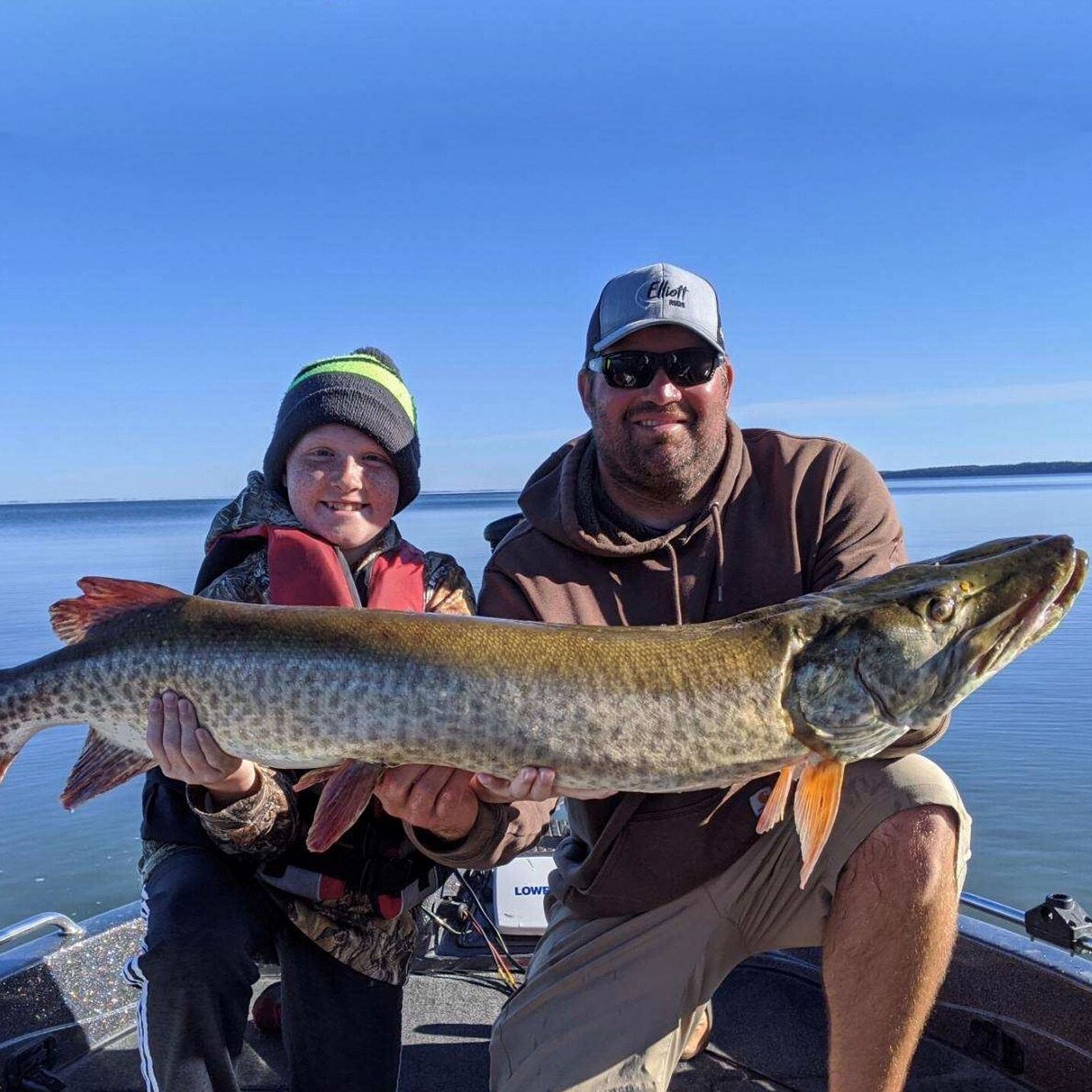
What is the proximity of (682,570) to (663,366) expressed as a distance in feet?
2.52

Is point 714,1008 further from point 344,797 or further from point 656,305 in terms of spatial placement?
point 656,305

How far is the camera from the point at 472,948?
4.39m

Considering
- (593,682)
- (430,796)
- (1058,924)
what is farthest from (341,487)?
(1058,924)

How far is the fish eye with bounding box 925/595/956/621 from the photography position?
8.61ft

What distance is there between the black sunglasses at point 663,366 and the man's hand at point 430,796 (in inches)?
61.0

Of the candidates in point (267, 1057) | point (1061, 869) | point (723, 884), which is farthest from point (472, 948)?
point (1061, 869)

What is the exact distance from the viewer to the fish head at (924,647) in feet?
8.50

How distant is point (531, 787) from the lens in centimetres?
276

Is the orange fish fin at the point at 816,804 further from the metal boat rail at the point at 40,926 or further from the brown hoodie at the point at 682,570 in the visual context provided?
the metal boat rail at the point at 40,926

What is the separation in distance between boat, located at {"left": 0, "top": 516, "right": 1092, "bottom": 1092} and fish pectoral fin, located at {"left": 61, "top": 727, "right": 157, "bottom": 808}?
111cm

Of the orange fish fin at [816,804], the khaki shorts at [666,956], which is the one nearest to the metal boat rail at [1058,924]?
the khaki shorts at [666,956]

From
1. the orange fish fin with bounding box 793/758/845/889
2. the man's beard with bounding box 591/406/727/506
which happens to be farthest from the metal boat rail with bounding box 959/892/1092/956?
the man's beard with bounding box 591/406/727/506

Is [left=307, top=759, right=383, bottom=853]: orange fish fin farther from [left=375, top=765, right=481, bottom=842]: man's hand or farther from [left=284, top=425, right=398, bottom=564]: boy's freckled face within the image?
[left=284, top=425, right=398, bottom=564]: boy's freckled face

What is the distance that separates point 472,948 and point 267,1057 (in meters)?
0.96
